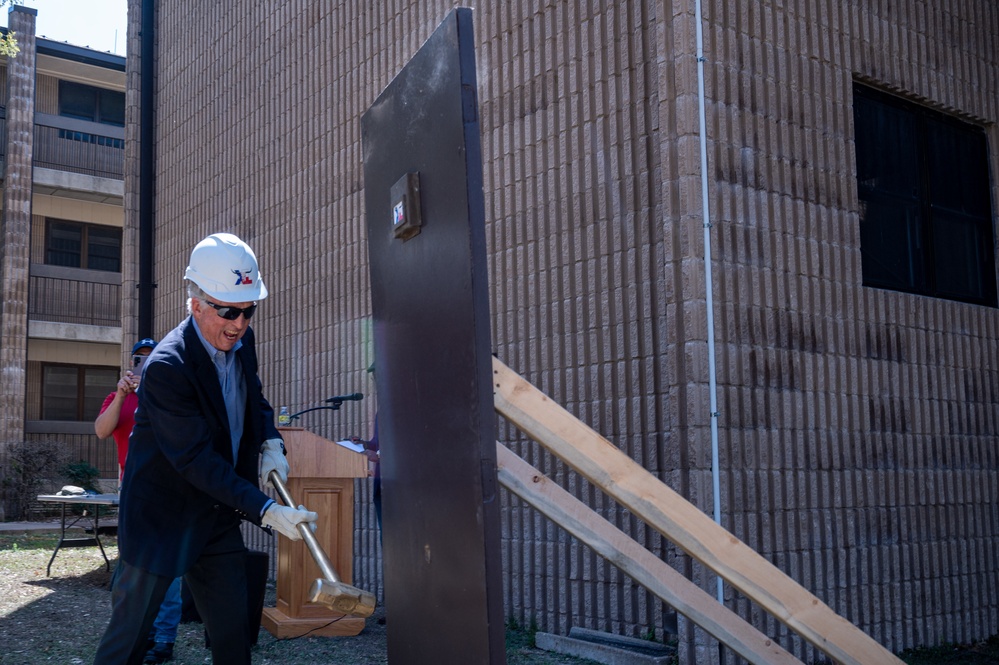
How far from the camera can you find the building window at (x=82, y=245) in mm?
30547

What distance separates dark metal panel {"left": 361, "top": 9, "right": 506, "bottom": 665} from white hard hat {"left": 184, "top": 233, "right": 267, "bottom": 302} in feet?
3.15

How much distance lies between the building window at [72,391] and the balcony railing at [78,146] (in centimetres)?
567

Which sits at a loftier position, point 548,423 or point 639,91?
point 639,91

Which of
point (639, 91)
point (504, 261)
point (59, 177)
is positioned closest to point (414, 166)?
point (639, 91)

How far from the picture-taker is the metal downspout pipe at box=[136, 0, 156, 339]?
14180mm

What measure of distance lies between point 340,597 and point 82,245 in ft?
98.1

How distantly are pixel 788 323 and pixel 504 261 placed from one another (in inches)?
85.8

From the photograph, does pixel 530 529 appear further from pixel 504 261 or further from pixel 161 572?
pixel 161 572

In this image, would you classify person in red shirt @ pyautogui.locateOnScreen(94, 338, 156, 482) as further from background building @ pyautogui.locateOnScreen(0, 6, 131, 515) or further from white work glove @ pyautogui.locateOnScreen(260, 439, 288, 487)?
background building @ pyautogui.locateOnScreen(0, 6, 131, 515)

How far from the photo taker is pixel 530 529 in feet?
24.7

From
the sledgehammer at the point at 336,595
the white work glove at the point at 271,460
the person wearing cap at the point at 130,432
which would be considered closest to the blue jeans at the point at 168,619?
the person wearing cap at the point at 130,432

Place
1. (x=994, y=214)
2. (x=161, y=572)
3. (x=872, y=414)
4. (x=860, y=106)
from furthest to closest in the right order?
(x=994, y=214), (x=860, y=106), (x=872, y=414), (x=161, y=572)

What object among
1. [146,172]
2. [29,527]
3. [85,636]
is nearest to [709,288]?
[85,636]

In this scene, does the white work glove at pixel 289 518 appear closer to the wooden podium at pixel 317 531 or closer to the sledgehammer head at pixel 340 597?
the sledgehammer head at pixel 340 597
